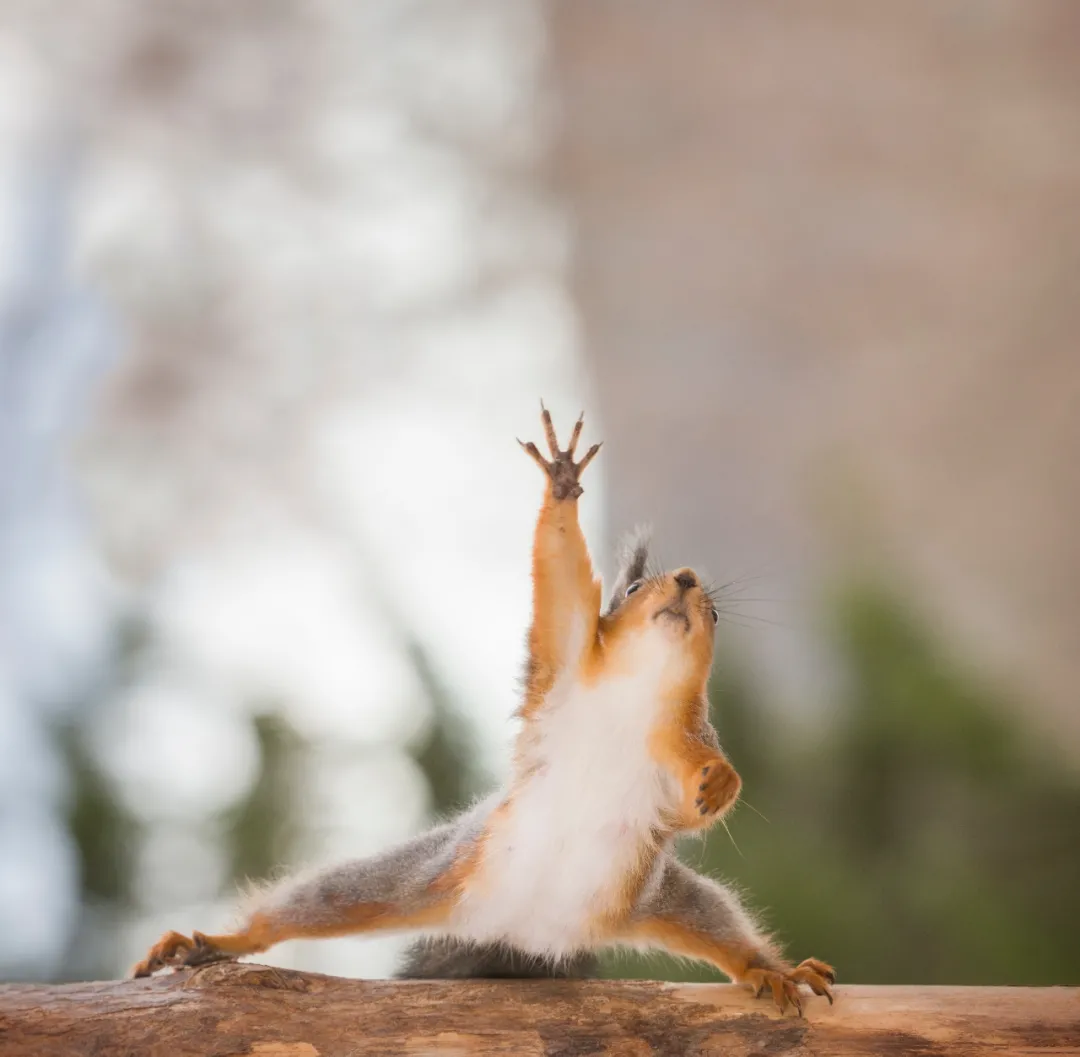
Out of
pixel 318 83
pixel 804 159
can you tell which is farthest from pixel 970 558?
Result: pixel 318 83

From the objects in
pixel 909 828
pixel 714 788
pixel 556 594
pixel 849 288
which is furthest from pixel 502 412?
pixel 714 788

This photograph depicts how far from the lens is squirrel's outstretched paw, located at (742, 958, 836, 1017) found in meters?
1.01

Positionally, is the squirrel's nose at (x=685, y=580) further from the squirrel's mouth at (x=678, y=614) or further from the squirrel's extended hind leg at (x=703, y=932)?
the squirrel's extended hind leg at (x=703, y=932)

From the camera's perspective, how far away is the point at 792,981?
1.03 meters

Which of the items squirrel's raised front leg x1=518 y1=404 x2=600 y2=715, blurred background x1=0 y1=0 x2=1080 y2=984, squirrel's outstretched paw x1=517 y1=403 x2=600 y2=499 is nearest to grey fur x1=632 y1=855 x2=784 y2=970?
squirrel's raised front leg x1=518 y1=404 x2=600 y2=715

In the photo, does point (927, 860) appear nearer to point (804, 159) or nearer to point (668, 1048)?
point (668, 1048)

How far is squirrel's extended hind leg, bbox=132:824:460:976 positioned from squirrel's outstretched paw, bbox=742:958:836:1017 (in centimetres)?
28

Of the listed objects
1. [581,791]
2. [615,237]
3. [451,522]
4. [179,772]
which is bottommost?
[581,791]

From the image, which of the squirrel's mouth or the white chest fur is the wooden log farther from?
the squirrel's mouth

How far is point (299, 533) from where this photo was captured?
2240 millimetres

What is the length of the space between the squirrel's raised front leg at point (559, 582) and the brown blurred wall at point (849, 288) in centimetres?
101

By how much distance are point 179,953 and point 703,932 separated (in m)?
0.47

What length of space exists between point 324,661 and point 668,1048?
1.25 metres

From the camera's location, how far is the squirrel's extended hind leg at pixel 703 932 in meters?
1.06
